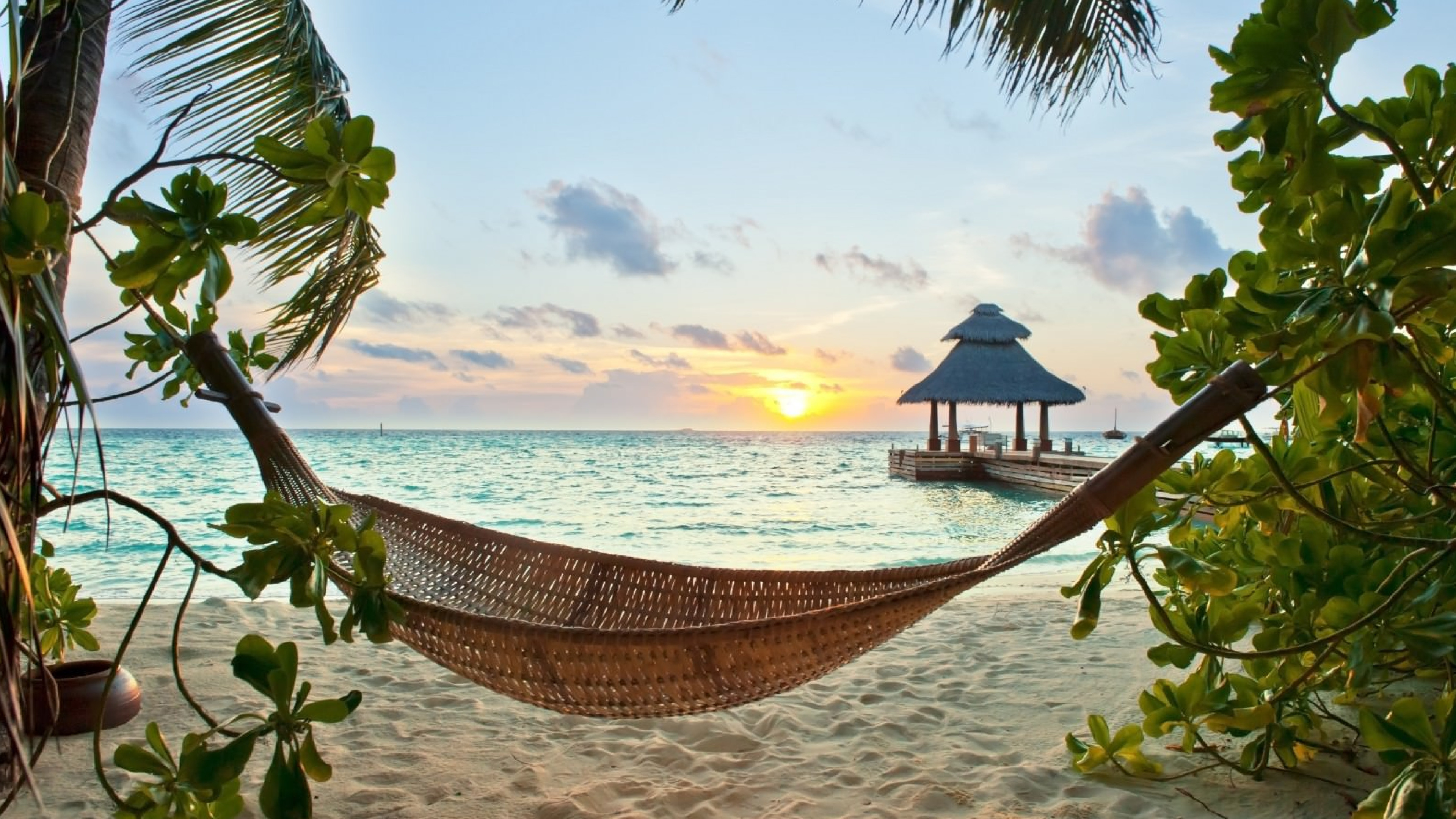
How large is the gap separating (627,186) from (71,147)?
48.7ft

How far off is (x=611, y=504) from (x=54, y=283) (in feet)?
32.5

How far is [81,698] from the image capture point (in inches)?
59.7

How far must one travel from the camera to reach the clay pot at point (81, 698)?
1.50 meters

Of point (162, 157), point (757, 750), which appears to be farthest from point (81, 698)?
point (162, 157)

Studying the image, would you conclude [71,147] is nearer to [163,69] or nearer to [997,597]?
[163,69]

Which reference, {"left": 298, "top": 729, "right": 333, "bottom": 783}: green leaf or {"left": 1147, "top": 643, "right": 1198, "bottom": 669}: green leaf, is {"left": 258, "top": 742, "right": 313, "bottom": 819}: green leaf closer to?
{"left": 298, "top": 729, "right": 333, "bottom": 783}: green leaf

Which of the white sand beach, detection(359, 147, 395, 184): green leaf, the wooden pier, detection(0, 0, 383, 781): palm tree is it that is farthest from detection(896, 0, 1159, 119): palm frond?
the wooden pier

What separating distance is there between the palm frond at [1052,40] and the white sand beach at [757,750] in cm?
181

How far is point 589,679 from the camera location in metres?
1.00

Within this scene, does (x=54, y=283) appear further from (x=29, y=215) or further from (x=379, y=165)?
(x=379, y=165)

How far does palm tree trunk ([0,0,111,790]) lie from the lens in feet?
1.48

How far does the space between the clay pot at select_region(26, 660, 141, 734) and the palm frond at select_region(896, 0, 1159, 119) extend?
272 cm

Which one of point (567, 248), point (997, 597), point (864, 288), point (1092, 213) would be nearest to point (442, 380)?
point (567, 248)

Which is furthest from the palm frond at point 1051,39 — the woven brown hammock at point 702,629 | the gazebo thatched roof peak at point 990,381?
the gazebo thatched roof peak at point 990,381
